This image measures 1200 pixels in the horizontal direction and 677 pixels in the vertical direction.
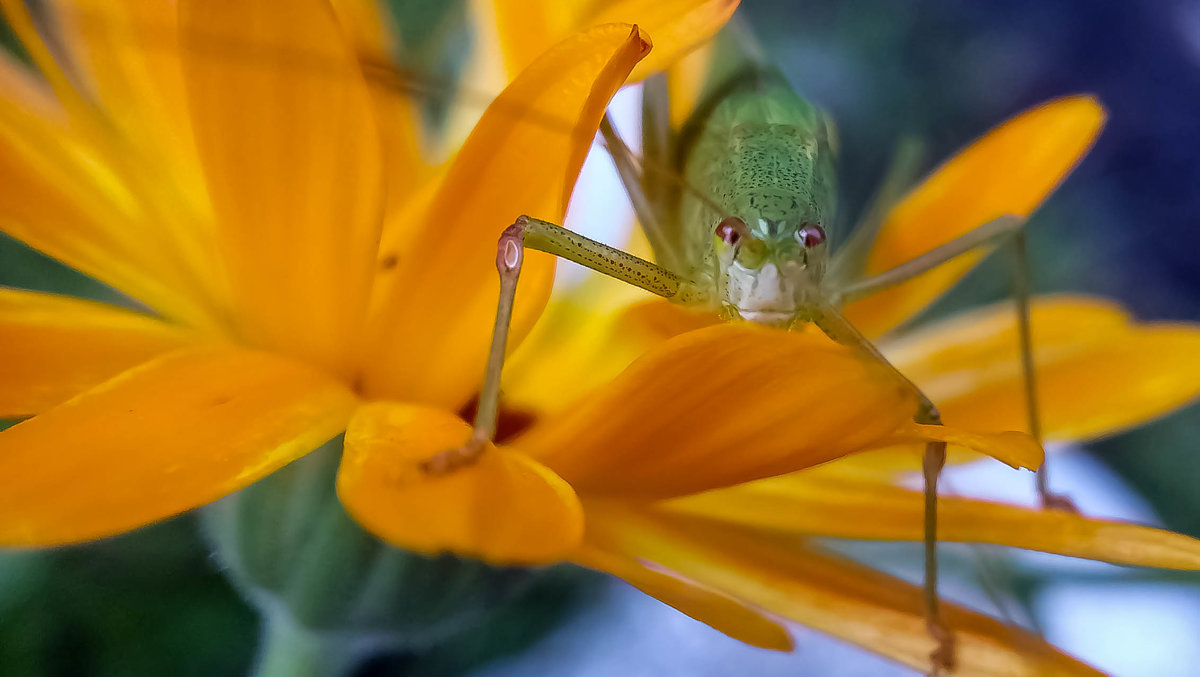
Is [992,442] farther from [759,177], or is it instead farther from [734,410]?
[759,177]

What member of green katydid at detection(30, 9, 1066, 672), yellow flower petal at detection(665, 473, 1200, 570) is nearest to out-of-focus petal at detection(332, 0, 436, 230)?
green katydid at detection(30, 9, 1066, 672)

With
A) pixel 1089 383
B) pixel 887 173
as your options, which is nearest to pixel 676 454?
pixel 1089 383

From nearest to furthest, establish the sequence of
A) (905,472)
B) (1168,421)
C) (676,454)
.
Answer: (676,454) → (905,472) → (1168,421)

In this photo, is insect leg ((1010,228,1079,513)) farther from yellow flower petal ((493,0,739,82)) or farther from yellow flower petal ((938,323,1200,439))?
yellow flower petal ((493,0,739,82))

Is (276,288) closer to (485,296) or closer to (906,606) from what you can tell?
(485,296)

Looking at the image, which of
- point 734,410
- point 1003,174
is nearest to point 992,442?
point 734,410

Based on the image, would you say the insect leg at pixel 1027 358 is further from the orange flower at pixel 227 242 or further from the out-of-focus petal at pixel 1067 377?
the orange flower at pixel 227 242

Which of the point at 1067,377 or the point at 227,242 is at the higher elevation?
the point at 1067,377

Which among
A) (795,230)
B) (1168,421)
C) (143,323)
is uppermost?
(1168,421)
